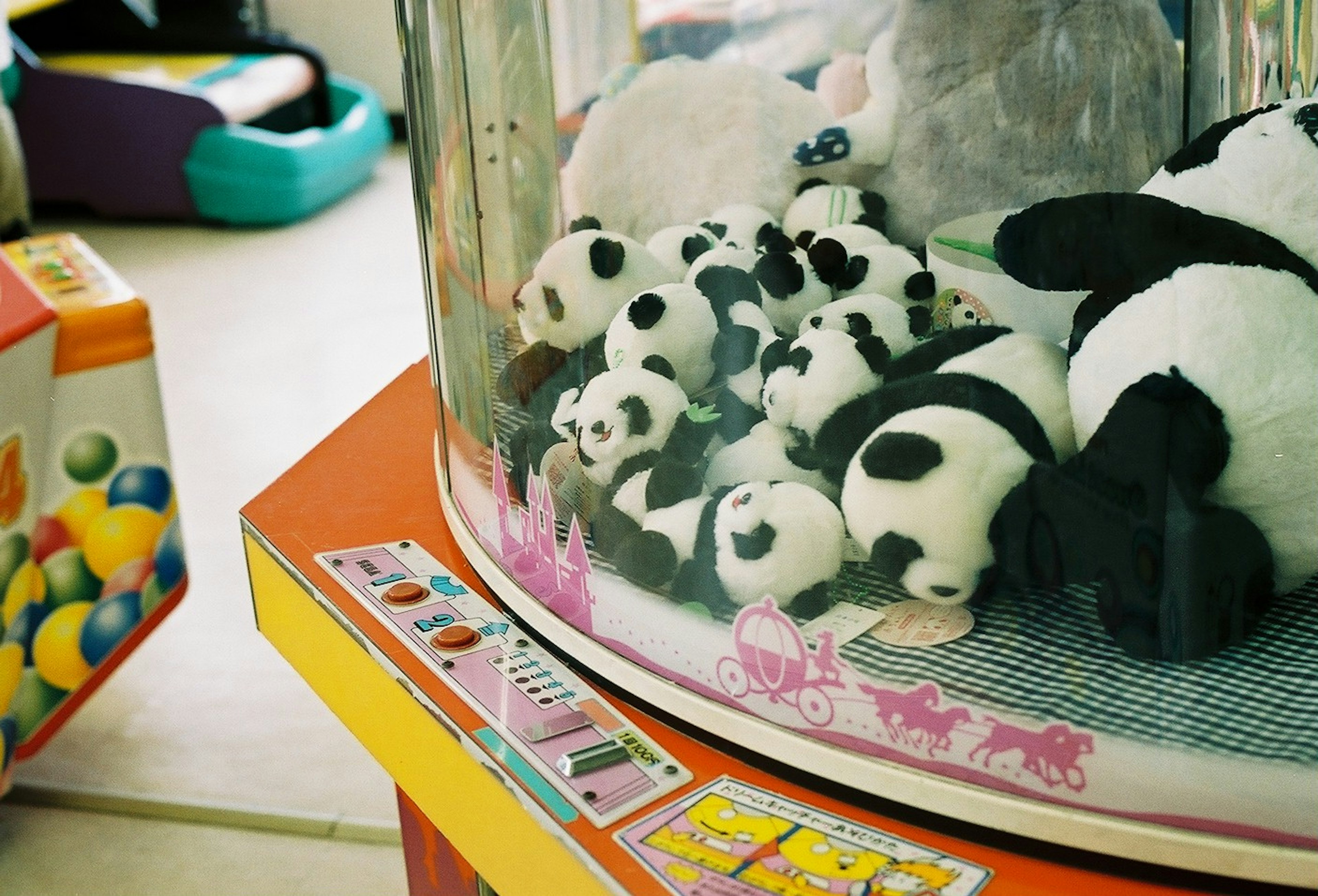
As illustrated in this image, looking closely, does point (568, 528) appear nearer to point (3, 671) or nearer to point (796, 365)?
point (796, 365)

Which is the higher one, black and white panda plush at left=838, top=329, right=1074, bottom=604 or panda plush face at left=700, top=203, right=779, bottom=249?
panda plush face at left=700, top=203, right=779, bottom=249

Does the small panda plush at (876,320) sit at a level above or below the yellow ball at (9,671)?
above

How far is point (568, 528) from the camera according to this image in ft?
2.36

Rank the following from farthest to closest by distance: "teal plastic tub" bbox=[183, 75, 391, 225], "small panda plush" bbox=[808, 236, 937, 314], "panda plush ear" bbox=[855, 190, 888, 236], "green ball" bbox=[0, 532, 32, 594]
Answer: "teal plastic tub" bbox=[183, 75, 391, 225], "green ball" bbox=[0, 532, 32, 594], "panda plush ear" bbox=[855, 190, 888, 236], "small panda plush" bbox=[808, 236, 937, 314]

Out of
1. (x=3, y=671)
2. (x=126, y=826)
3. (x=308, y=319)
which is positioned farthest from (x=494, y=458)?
(x=308, y=319)

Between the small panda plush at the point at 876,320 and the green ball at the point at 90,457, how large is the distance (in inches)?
32.2

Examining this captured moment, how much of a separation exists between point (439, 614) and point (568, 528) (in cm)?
11

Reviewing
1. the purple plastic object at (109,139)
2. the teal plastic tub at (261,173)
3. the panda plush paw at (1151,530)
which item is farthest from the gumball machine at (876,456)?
the purple plastic object at (109,139)

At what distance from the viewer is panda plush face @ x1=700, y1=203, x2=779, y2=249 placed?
76 cm

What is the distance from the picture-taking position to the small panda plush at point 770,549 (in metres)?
0.61

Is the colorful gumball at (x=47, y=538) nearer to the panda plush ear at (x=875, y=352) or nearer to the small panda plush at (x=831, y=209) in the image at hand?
the small panda plush at (x=831, y=209)

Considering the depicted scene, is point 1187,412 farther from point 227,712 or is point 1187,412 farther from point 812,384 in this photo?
point 227,712

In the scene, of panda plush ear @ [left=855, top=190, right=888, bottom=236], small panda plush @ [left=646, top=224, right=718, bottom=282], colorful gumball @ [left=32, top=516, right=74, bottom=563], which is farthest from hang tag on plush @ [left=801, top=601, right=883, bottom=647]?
colorful gumball @ [left=32, top=516, right=74, bottom=563]

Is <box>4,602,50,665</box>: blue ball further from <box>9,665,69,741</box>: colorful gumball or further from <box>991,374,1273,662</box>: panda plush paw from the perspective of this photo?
<box>991,374,1273,662</box>: panda plush paw
